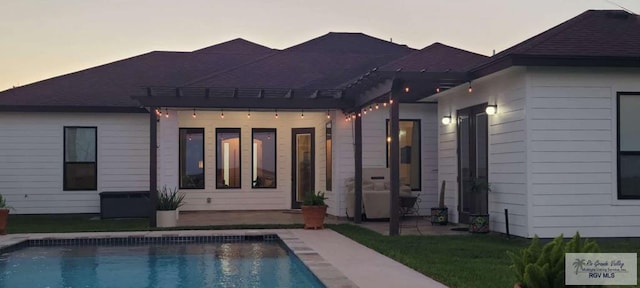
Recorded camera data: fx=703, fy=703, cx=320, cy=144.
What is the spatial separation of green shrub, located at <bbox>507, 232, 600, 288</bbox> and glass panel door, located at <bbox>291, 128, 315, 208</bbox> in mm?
13355

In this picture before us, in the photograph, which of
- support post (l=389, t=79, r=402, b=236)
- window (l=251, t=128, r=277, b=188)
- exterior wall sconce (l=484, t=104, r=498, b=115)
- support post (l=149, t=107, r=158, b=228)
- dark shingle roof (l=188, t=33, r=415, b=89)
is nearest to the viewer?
exterior wall sconce (l=484, t=104, r=498, b=115)

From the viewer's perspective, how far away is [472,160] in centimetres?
1270

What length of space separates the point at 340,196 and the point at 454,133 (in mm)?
3141

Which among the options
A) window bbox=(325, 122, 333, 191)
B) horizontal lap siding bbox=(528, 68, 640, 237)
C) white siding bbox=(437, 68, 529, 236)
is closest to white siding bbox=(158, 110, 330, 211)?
window bbox=(325, 122, 333, 191)

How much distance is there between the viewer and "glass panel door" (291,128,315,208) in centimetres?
1798

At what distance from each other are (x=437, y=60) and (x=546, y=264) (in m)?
10.6

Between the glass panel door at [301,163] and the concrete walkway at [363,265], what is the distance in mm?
6221

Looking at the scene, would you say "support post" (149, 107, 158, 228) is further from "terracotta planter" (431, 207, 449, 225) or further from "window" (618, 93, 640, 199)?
"window" (618, 93, 640, 199)

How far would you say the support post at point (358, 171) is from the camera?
1405 cm

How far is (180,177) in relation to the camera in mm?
17891

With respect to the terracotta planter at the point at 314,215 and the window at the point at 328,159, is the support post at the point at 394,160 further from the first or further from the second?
the window at the point at 328,159

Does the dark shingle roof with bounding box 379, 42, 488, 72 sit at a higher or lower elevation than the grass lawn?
higher

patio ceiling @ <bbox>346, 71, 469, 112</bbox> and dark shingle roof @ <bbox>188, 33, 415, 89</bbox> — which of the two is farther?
dark shingle roof @ <bbox>188, 33, 415, 89</bbox>

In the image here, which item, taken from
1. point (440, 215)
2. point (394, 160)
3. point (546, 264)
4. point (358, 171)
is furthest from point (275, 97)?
point (546, 264)
